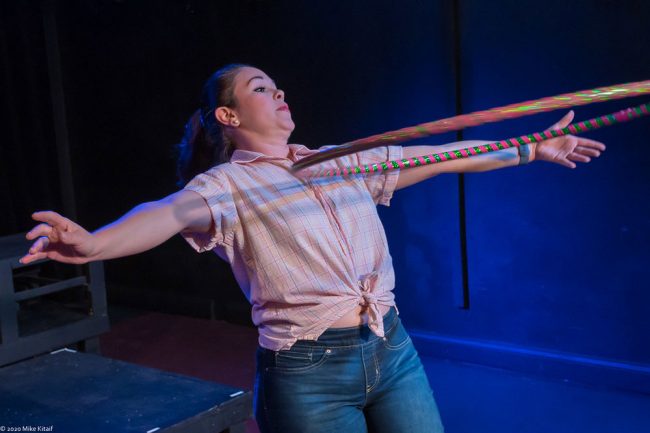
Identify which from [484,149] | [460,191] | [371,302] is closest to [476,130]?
[460,191]

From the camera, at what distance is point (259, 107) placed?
1783 millimetres

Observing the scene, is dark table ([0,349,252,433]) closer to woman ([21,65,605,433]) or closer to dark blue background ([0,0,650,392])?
woman ([21,65,605,433])

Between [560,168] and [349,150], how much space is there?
2125 mm

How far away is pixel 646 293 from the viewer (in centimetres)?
324

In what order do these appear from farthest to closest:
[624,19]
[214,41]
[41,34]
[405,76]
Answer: [41,34], [214,41], [405,76], [624,19]

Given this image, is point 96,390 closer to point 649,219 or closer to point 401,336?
point 401,336

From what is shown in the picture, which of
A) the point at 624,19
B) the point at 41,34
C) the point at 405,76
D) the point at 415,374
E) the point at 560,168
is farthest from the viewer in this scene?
the point at 41,34

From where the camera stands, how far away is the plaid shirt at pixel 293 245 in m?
1.58

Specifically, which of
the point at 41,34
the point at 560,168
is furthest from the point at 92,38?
the point at 560,168

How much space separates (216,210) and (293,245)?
0.19 metres

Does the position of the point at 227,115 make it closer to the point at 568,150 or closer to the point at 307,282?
the point at 307,282

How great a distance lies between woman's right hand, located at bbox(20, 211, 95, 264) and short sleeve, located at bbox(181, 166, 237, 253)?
28 cm

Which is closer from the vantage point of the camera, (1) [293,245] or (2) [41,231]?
(2) [41,231]

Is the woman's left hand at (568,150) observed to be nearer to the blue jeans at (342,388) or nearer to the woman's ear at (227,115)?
the blue jeans at (342,388)
